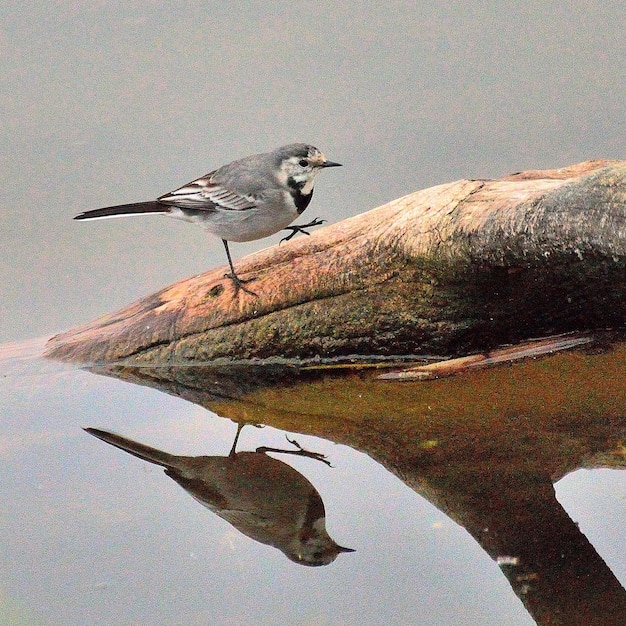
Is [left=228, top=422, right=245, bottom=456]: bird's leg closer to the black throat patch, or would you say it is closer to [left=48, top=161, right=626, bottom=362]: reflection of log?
[left=48, top=161, right=626, bottom=362]: reflection of log

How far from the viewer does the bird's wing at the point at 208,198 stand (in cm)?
628

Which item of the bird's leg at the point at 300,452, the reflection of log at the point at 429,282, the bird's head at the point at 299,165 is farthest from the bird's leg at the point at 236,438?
the bird's head at the point at 299,165

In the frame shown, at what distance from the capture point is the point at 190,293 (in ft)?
20.2

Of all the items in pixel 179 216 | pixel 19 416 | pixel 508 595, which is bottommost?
pixel 508 595

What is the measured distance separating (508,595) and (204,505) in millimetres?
1522

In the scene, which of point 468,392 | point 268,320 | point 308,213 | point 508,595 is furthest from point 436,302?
point 308,213

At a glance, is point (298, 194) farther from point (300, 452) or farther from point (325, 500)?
point (325, 500)

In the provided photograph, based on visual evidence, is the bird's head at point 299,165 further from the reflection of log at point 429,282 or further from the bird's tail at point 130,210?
the bird's tail at point 130,210

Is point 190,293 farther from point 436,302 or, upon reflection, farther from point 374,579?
point 374,579

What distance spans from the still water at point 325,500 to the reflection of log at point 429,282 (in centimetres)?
24

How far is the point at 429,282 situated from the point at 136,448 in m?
1.82

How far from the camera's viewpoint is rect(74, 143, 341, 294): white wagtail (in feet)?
20.5

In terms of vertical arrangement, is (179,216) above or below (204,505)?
above

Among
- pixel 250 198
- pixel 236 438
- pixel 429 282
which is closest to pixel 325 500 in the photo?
pixel 236 438
